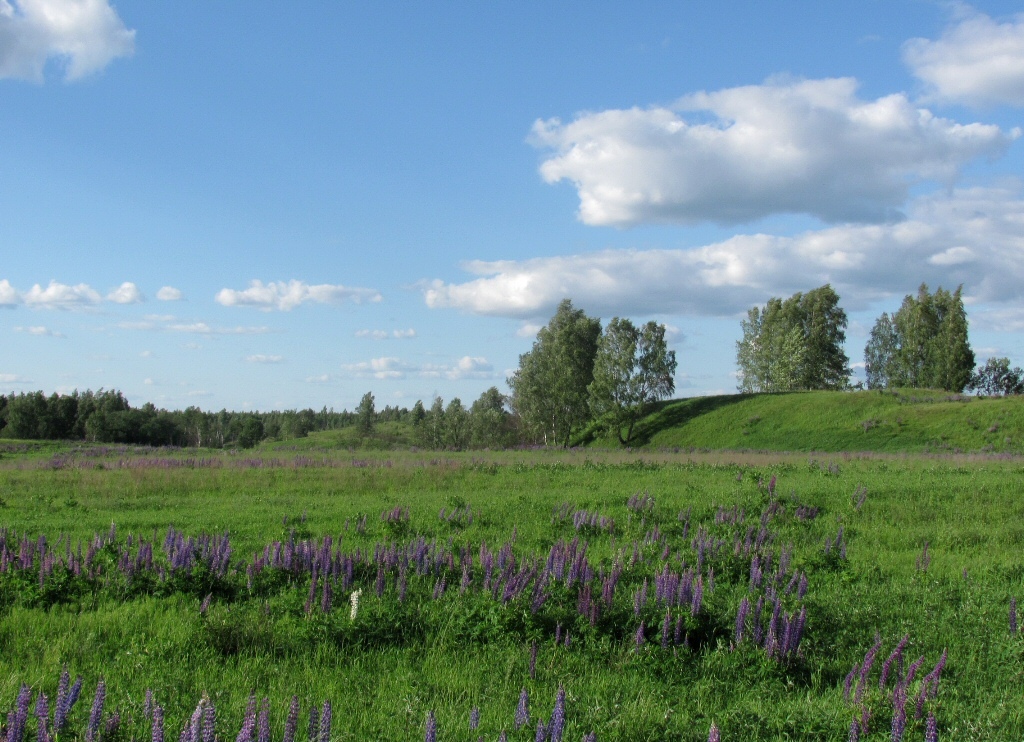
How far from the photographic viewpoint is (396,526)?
43.2ft

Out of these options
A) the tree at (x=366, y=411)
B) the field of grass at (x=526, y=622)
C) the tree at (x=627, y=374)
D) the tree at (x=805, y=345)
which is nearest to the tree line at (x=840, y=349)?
the tree at (x=805, y=345)

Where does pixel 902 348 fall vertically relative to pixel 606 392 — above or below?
above

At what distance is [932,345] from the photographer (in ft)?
271

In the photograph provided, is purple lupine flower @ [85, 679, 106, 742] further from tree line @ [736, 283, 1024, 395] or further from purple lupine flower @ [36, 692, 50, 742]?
tree line @ [736, 283, 1024, 395]

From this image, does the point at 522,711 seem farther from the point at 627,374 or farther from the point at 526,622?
the point at 627,374

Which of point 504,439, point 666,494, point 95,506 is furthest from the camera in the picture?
point 504,439

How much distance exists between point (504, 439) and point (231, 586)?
7020 cm

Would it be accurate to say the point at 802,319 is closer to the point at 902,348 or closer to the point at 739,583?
the point at 902,348

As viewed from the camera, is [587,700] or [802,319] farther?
[802,319]

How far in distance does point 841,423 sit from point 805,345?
25.2 m

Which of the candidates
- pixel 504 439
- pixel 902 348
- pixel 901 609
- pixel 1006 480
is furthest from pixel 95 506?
pixel 902 348

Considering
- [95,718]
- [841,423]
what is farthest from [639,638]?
[841,423]

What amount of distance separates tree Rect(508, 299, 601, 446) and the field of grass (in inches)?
2231

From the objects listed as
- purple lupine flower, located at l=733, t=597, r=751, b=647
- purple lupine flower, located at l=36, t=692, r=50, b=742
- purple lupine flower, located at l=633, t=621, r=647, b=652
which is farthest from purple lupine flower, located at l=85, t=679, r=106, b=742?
purple lupine flower, located at l=733, t=597, r=751, b=647
